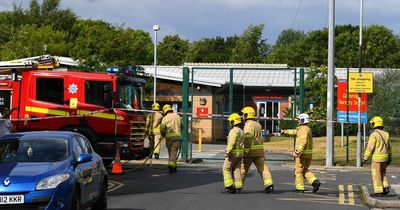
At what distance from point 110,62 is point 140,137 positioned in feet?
66.5

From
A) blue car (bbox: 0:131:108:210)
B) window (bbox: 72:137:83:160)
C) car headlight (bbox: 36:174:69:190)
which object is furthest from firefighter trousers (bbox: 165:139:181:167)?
car headlight (bbox: 36:174:69:190)

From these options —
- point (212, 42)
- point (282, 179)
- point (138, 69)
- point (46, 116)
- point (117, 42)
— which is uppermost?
point (212, 42)

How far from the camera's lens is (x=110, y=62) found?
38.7m

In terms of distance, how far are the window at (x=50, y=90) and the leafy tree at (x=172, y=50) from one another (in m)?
56.0

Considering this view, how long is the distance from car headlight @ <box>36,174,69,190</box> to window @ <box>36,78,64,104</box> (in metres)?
9.08

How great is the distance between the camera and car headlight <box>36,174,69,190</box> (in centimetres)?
870

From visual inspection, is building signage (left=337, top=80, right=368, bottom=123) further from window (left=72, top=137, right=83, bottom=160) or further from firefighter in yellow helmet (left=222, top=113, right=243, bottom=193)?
window (left=72, top=137, right=83, bottom=160)

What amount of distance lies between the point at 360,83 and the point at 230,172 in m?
10.5

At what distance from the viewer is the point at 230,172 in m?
14.4

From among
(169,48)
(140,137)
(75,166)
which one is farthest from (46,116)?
(169,48)

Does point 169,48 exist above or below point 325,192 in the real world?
above

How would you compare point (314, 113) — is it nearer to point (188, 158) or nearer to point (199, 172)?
point (188, 158)

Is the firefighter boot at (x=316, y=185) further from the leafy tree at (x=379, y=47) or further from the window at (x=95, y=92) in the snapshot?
the leafy tree at (x=379, y=47)

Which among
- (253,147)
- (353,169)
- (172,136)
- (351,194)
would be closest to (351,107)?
(353,169)
